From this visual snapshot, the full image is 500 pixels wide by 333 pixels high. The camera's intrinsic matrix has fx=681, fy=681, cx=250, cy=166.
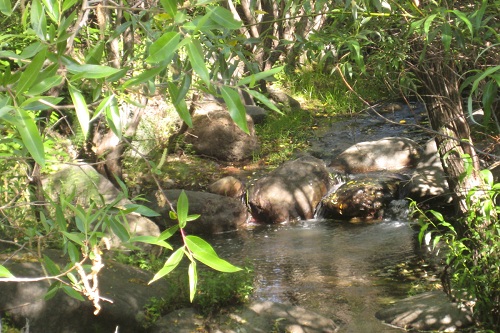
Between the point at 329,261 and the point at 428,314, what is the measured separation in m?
2.90

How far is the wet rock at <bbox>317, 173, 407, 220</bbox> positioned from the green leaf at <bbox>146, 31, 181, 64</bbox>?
952 centimetres

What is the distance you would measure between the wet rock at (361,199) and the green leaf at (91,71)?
943cm

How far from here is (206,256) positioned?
1704 mm

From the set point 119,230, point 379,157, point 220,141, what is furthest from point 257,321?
point 220,141

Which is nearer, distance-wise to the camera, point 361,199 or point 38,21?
point 38,21

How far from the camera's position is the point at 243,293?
5.88m

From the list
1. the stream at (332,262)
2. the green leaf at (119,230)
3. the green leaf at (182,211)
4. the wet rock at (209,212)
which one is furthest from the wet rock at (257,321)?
the wet rock at (209,212)

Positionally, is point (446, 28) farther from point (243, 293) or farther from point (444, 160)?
point (243, 293)

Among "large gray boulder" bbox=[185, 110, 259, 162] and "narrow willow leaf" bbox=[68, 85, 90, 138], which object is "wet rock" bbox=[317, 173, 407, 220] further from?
"narrow willow leaf" bbox=[68, 85, 90, 138]

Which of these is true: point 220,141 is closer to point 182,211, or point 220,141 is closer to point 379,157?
point 379,157

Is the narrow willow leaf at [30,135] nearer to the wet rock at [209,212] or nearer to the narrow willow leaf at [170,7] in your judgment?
the narrow willow leaf at [170,7]

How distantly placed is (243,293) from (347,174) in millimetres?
6719

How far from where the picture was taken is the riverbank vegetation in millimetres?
1707

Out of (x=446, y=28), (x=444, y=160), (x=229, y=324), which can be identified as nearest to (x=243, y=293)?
(x=229, y=324)
